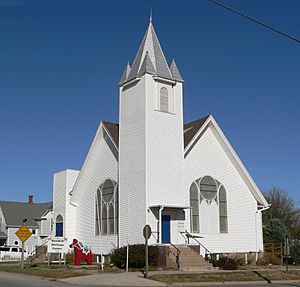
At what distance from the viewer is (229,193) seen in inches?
1519

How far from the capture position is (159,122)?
113ft

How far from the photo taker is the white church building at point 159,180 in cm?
3388

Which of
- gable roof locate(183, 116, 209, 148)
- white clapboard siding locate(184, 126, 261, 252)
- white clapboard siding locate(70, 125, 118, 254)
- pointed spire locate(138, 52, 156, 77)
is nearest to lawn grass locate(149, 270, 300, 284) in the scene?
white clapboard siding locate(184, 126, 261, 252)

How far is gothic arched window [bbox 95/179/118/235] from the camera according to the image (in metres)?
37.4

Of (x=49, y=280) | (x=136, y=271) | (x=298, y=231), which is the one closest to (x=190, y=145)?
(x=136, y=271)

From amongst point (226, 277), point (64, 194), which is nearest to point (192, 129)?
point (64, 194)

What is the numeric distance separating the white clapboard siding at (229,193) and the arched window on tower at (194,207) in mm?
584

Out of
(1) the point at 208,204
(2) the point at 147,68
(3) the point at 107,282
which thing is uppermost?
(2) the point at 147,68

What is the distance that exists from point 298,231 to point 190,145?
103ft

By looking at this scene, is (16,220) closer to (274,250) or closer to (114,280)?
(274,250)

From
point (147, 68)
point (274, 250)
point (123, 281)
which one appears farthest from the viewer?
point (274, 250)

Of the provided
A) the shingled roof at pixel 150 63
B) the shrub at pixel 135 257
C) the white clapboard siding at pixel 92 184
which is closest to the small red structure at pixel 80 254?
the white clapboard siding at pixel 92 184

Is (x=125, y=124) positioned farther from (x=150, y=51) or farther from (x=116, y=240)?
(x=116, y=240)

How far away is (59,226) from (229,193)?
1441 cm
